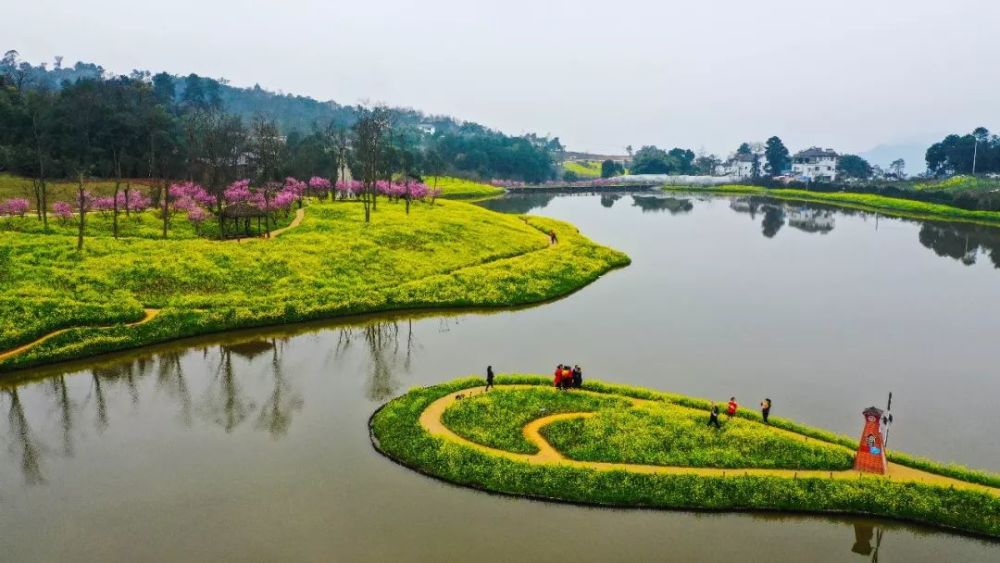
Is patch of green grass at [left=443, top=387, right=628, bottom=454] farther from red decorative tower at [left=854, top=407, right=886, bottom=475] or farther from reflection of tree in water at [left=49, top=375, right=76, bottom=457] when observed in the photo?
reflection of tree in water at [left=49, top=375, right=76, bottom=457]

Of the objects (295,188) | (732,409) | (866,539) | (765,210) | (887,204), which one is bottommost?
(866,539)

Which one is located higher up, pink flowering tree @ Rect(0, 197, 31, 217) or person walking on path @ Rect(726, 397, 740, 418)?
pink flowering tree @ Rect(0, 197, 31, 217)

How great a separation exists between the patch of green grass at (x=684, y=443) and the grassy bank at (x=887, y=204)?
104034 mm

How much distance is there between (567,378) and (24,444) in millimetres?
23913

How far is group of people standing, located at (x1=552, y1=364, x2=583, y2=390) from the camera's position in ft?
105

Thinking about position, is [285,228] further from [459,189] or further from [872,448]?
[459,189]

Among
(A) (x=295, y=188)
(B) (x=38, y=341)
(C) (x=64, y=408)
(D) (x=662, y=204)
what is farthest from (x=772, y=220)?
(C) (x=64, y=408)

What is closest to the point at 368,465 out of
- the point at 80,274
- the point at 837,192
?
the point at 80,274

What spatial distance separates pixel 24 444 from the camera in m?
27.6

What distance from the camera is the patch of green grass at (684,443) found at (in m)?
25.1

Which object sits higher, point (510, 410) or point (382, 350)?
point (510, 410)

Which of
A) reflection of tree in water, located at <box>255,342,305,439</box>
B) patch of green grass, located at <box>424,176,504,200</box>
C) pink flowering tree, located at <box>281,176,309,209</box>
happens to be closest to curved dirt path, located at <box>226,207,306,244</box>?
pink flowering tree, located at <box>281,176,309,209</box>

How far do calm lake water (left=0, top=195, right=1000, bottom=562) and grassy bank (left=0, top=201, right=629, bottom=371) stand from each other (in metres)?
1.94

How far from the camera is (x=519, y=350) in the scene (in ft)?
131
